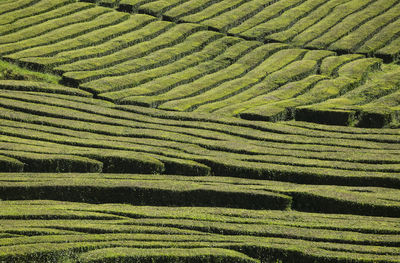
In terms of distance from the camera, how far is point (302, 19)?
45969 millimetres

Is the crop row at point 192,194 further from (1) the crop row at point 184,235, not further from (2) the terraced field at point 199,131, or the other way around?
(1) the crop row at point 184,235

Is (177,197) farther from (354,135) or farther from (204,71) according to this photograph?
(204,71)

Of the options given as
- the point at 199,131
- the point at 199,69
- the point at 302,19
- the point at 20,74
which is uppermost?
the point at 302,19

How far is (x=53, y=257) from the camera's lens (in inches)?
628

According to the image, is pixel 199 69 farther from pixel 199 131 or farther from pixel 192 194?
pixel 192 194

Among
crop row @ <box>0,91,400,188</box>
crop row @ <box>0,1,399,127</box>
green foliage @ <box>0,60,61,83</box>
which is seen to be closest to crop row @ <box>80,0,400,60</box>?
crop row @ <box>0,1,399,127</box>

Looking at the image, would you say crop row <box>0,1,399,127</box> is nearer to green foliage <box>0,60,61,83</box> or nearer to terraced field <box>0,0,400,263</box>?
terraced field <box>0,0,400,263</box>

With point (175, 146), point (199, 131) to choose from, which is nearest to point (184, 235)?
point (175, 146)

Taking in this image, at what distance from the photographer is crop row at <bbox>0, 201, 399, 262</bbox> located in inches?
634

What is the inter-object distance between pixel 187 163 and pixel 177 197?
261 cm

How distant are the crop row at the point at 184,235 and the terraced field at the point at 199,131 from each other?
2.2 inches

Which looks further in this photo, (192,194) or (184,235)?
(192,194)

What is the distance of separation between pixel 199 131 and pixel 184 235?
10.6m

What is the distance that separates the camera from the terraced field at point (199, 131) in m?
17.5
